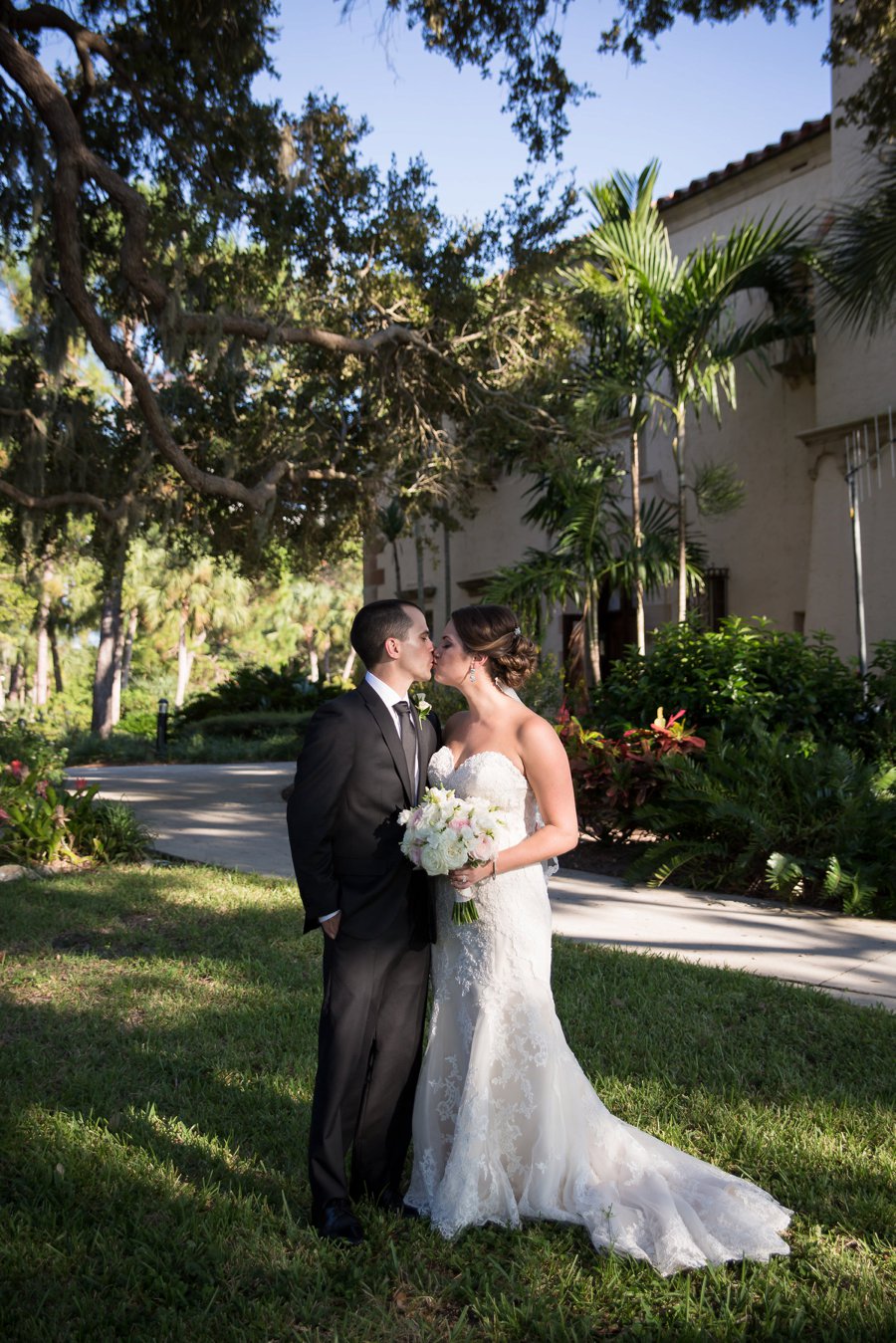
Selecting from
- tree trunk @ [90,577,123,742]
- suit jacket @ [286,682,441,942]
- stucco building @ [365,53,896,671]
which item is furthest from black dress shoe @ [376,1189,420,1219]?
tree trunk @ [90,577,123,742]

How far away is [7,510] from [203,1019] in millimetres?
12539

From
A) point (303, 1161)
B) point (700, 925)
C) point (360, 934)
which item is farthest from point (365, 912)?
point (700, 925)

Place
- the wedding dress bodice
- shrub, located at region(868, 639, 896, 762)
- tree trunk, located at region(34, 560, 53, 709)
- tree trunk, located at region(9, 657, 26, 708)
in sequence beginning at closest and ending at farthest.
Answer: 1. the wedding dress bodice
2. shrub, located at region(868, 639, 896, 762)
3. tree trunk, located at region(34, 560, 53, 709)
4. tree trunk, located at region(9, 657, 26, 708)

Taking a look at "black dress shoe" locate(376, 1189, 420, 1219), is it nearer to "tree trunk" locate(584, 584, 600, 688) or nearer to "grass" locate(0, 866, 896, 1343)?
"grass" locate(0, 866, 896, 1343)

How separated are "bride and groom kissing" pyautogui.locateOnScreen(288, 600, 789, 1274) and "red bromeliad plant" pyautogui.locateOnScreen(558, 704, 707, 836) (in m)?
5.08

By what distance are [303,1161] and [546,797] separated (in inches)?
63.5

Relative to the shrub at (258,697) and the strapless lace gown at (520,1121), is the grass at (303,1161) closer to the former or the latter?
the strapless lace gown at (520,1121)

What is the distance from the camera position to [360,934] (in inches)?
134

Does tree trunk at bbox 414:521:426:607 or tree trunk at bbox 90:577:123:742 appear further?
tree trunk at bbox 90:577:123:742

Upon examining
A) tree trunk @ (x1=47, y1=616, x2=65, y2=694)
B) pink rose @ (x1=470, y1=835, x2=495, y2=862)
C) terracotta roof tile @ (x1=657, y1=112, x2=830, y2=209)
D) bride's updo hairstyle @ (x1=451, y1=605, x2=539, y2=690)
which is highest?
terracotta roof tile @ (x1=657, y1=112, x2=830, y2=209)

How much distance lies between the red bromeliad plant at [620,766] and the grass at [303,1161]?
2.54m

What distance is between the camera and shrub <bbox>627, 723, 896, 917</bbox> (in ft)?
24.1

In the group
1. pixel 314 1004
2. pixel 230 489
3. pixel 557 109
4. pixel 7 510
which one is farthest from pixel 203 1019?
pixel 7 510

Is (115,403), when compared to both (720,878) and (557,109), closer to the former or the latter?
(557,109)
